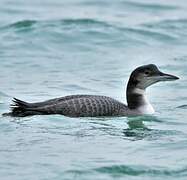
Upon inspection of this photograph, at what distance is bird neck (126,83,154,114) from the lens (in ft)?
43.6

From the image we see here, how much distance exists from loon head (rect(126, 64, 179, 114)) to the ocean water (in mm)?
268

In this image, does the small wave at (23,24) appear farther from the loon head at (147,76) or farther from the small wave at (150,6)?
the loon head at (147,76)

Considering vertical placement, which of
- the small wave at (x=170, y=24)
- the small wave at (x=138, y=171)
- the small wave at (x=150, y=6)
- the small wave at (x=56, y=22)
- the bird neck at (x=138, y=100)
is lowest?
the small wave at (x=138, y=171)

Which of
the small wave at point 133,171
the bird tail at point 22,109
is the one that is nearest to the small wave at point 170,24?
the bird tail at point 22,109

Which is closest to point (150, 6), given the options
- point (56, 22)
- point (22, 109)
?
point (56, 22)

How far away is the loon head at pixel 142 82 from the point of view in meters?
13.4

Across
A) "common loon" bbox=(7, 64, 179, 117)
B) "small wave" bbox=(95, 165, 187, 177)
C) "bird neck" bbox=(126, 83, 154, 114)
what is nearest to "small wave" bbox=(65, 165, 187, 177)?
"small wave" bbox=(95, 165, 187, 177)

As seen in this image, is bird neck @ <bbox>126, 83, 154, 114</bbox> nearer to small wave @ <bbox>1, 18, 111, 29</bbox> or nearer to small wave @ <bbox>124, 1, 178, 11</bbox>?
small wave @ <bbox>1, 18, 111, 29</bbox>

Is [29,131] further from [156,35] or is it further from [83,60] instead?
[156,35]

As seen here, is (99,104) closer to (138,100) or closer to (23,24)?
(138,100)

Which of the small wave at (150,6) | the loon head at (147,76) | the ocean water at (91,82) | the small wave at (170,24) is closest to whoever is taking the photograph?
the ocean water at (91,82)

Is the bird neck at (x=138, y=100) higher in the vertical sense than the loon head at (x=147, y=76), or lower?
lower

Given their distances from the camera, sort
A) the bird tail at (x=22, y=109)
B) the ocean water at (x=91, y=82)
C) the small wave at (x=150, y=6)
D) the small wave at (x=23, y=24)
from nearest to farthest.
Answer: the ocean water at (x=91, y=82) < the bird tail at (x=22, y=109) < the small wave at (x=23, y=24) < the small wave at (x=150, y=6)

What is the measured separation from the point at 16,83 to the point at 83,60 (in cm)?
233
